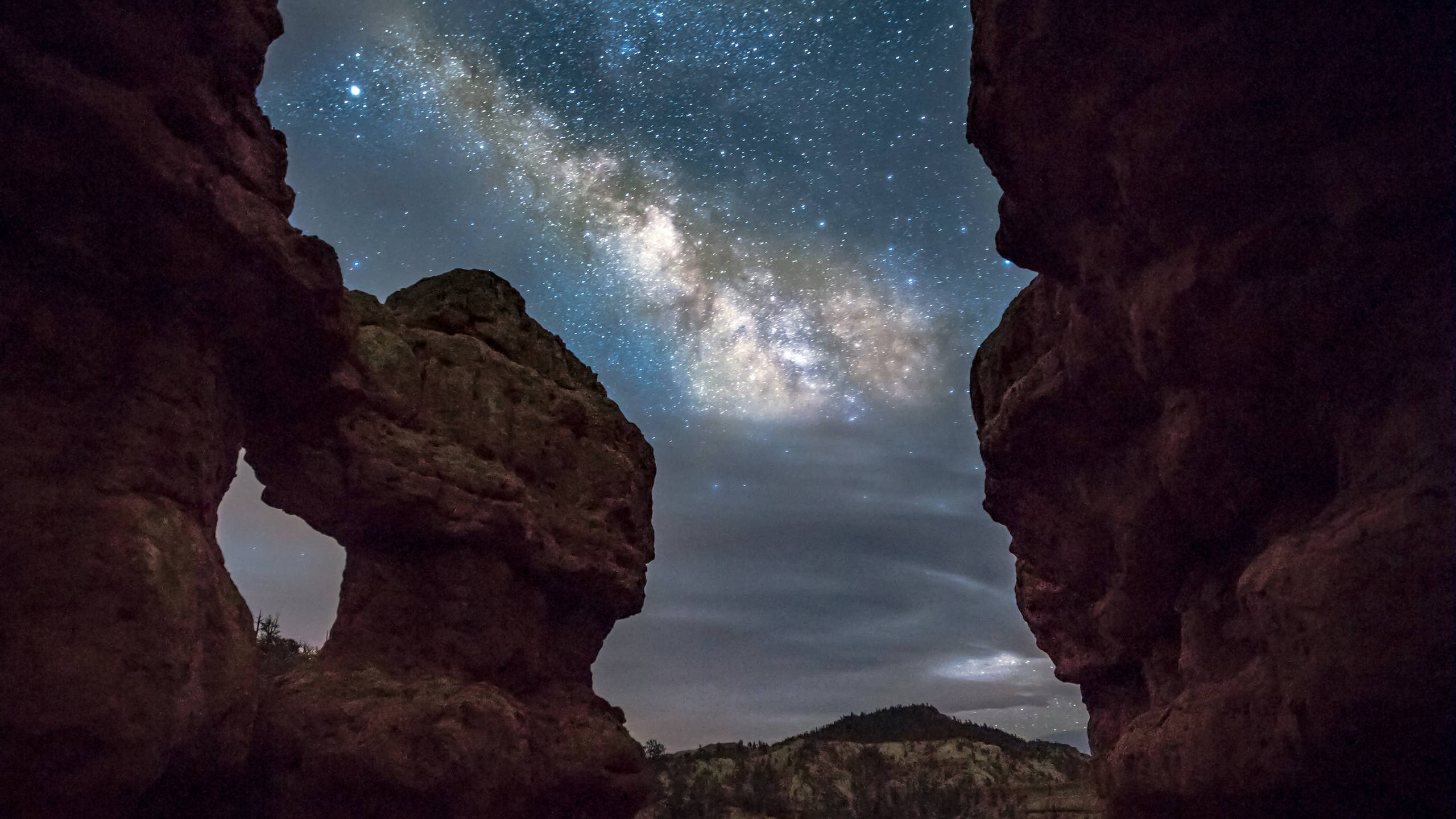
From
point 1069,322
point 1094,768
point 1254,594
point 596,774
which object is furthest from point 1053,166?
point 596,774

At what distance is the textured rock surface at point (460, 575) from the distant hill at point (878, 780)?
62.7 feet

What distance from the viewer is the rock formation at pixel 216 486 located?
7.33 m

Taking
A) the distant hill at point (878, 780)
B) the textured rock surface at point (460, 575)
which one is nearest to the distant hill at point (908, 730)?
the distant hill at point (878, 780)

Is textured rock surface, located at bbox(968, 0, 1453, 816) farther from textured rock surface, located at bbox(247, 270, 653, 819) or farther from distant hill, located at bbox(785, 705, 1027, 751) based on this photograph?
distant hill, located at bbox(785, 705, 1027, 751)

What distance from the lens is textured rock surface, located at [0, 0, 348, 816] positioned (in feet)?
23.5

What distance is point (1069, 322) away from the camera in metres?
10.6

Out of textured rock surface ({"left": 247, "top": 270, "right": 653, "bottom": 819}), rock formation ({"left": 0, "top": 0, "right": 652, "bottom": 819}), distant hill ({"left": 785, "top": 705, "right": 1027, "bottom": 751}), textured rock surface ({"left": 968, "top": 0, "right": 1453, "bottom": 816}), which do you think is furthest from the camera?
distant hill ({"left": 785, "top": 705, "right": 1027, "bottom": 751})

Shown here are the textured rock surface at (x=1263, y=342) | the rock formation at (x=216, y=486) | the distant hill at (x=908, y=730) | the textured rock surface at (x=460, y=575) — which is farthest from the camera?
the distant hill at (x=908, y=730)

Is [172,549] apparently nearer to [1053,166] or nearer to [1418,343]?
[1053,166]

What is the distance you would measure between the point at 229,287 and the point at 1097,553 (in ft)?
39.7

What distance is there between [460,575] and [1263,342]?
11.4 m

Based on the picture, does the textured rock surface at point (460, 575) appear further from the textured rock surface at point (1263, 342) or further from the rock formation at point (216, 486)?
the textured rock surface at point (1263, 342)

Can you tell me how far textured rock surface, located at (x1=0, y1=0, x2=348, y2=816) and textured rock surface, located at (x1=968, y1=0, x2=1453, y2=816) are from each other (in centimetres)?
850

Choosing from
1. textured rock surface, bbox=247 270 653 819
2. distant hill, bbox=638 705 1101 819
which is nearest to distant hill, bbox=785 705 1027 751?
distant hill, bbox=638 705 1101 819
